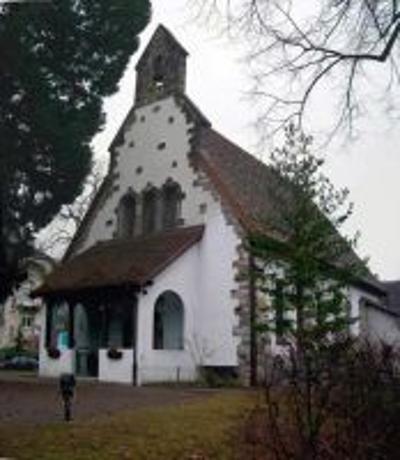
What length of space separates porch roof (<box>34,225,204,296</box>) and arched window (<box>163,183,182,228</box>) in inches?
22.5

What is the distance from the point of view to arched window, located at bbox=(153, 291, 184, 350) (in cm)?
3102

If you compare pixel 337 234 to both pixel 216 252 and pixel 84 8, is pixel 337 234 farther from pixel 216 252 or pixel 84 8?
pixel 84 8

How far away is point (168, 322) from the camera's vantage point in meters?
32.0

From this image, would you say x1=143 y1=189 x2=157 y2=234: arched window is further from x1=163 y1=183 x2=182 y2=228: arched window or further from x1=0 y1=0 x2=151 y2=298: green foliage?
x1=0 y1=0 x2=151 y2=298: green foliage

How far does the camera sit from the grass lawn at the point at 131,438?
38.0 feet

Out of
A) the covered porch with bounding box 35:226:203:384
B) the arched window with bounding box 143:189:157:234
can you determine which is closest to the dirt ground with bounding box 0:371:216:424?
the covered porch with bounding box 35:226:203:384

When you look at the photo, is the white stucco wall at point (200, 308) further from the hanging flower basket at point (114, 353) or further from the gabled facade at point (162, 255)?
the hanging flower basket at point (114, 353)

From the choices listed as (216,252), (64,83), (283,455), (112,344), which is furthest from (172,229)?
(283,455)

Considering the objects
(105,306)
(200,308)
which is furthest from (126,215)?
(200,308)

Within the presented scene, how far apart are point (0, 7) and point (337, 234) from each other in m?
13.2

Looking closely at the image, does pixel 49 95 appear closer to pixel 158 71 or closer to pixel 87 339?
pixel 158 71

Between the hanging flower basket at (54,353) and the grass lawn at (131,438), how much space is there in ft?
53.6

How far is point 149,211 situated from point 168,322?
4894 millimetres

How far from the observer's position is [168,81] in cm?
3469
